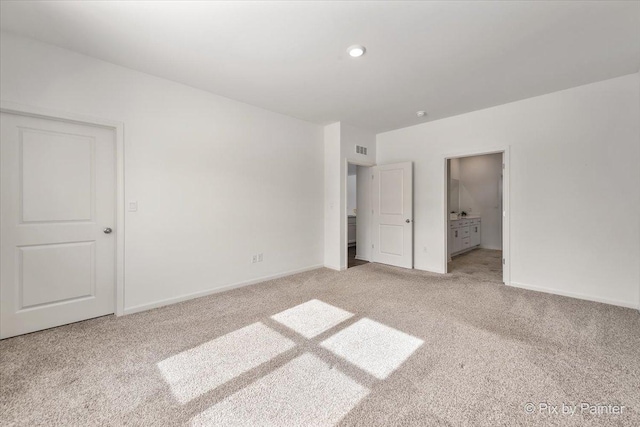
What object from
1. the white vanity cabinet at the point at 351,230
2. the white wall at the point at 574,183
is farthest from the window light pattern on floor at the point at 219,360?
the white vanity cabinet at the point at 351,230

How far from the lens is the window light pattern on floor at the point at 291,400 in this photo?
1.47 metres

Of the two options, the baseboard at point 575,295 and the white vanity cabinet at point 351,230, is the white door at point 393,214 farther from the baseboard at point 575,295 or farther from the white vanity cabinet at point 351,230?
the white vanity cabinet at point 351,230

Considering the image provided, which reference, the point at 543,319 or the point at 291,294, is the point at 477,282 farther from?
the point at 291,294

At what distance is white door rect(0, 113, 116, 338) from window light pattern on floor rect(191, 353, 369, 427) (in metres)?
2.19

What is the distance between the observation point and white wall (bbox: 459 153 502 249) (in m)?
6.80

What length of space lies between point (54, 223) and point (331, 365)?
2.92 metres

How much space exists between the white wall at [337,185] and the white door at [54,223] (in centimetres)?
316

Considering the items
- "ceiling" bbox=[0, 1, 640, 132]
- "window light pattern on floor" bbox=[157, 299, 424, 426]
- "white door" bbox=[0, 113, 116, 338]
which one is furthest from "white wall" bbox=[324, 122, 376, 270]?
"white door" bbox=[0, 113, 116, 338]

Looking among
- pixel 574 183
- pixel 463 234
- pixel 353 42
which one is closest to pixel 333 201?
pixel 353 42

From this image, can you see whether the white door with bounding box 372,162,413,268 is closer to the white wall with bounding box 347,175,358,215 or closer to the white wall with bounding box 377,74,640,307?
the white wall with bounding box 377,74,640,307

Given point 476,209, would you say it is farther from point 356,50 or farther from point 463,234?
point 356,50

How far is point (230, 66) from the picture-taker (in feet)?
9.29

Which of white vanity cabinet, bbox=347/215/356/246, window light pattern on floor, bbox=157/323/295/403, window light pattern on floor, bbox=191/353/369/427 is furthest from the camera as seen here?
white vanity cabinet, bbox=347/215/356/246

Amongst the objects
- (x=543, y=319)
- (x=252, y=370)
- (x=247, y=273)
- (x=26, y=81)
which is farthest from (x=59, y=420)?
(x=543, y=319)
